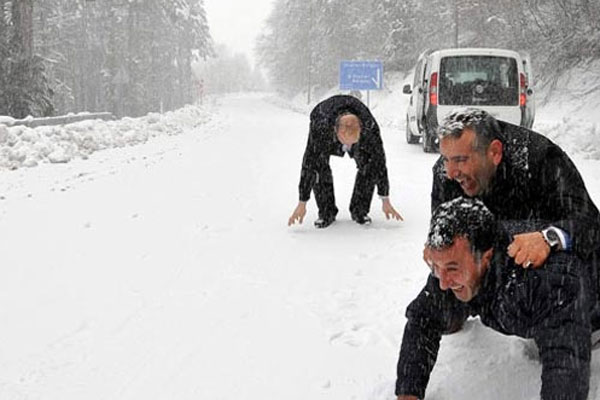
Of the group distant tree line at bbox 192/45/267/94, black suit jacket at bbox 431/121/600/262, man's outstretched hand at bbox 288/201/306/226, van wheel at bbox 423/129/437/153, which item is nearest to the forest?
van wheel at bbox 423/129/437/153

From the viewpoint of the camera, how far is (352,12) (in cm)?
5131

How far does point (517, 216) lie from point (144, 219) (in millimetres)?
4377

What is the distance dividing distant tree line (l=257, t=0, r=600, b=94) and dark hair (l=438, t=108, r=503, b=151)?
14914 mm

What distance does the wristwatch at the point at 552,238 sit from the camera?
7.45ft

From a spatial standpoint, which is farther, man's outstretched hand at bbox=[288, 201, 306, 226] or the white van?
the white van

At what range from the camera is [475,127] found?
2.53 metres

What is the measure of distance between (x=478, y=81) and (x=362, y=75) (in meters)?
18.6

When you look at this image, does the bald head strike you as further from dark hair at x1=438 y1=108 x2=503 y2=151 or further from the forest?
the forest

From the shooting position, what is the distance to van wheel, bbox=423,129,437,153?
12.1m

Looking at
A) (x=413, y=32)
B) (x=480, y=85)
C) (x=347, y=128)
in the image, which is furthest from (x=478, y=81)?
(x=413, y=32)

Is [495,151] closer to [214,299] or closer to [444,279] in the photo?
[444,279]

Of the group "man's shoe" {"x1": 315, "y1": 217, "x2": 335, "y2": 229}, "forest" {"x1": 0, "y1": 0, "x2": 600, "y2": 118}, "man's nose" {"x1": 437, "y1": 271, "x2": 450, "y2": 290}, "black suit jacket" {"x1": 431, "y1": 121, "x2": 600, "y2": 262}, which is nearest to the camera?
"man's nose" {"x1": 437, "y1": 271, "x2": 450, "y2": 290}

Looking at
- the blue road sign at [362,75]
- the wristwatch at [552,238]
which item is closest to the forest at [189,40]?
the blue road sign at [362,75]

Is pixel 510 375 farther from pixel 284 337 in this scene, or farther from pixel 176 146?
pixel 176 146
